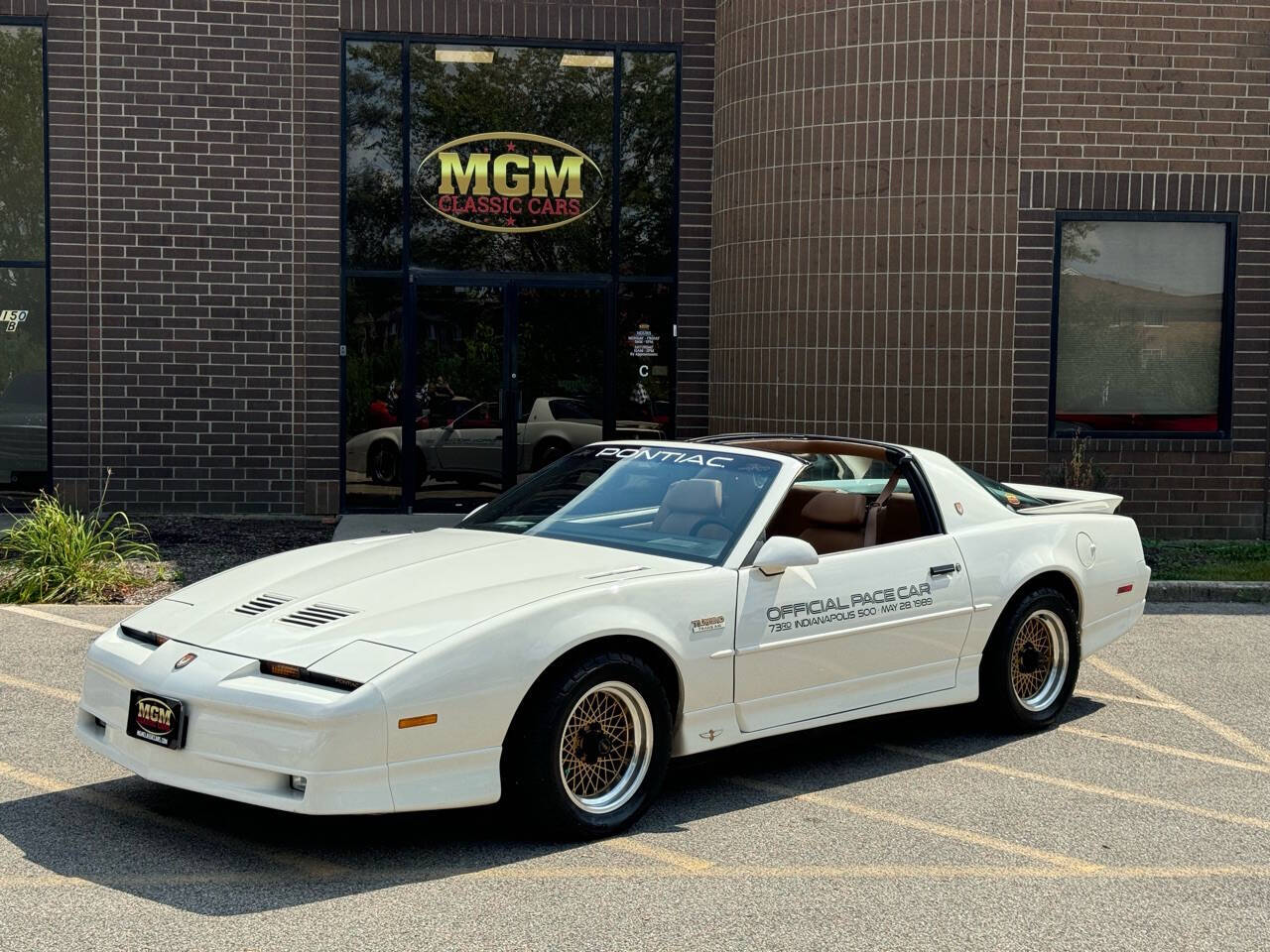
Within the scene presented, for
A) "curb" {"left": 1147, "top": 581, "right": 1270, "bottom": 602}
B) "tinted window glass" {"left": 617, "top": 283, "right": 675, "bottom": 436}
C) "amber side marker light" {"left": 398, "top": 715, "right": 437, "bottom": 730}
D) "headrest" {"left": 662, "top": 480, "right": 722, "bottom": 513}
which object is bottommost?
"curb" {"left": 1147, "top": 581, "right": 1270, "bottom": 602}

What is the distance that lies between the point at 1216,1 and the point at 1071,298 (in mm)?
2903

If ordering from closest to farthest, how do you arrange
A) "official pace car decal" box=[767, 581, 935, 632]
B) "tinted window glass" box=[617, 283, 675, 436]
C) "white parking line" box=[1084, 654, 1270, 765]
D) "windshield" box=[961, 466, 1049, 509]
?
"official pace car decal" box=[767, 581, 935, 632] < "white parking line" box=[1084, 654, 1270, 765] < "windshield" box=[961, 466, 1049, 509] < "tinted window glass" box=[617, 283, 675, 436]

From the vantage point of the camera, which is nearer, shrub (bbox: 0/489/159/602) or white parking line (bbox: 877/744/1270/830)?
white parking line (bbox: 877/744/1270/830)

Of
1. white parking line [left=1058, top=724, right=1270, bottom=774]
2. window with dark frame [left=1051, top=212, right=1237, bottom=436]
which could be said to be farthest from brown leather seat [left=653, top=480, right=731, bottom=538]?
window with dark frame [left=1051, top=212, right=1237, bottom=436]

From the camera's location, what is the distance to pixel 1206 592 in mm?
11203

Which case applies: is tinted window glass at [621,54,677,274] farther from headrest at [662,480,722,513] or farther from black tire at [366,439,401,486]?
headrest at [662,480,722,513]

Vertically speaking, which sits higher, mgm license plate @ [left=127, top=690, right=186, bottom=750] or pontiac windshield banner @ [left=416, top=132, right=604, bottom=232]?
pontiac windshield banner @ [left=416, top=132, right=604, bottom=232]

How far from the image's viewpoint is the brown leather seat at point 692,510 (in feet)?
20.4

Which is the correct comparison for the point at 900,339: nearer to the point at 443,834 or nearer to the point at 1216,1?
the point at 1216,1

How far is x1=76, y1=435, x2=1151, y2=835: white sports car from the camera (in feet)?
16.4

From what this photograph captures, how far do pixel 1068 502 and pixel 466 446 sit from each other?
8221 millimetres

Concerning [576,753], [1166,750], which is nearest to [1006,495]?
[1166,750]

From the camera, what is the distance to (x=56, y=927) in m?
4.52

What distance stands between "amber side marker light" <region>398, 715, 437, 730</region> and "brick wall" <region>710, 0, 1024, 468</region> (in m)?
9.15
